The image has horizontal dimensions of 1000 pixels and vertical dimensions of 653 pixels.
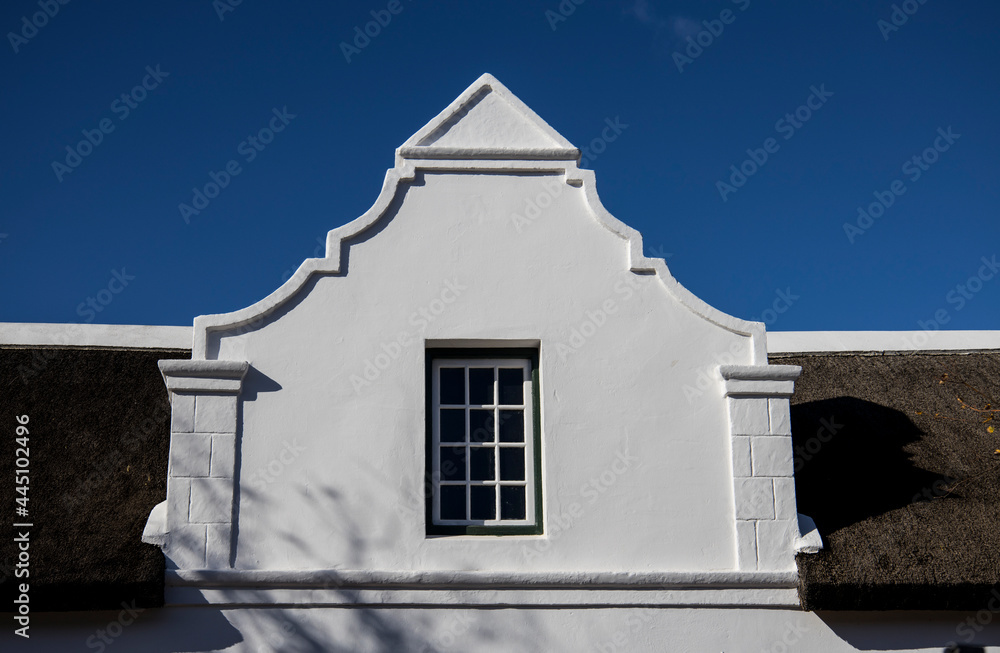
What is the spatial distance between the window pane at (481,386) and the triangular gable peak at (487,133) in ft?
6.22

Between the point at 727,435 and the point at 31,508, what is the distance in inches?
217

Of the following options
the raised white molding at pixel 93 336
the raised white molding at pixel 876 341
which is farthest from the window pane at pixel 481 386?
the raised white molding at pixel 876 341

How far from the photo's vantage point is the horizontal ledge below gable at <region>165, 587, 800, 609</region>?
7.39 metres

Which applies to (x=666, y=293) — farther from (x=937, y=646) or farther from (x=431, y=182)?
(x=937, y=646)

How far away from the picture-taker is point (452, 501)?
793 cm

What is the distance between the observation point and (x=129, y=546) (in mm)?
7383

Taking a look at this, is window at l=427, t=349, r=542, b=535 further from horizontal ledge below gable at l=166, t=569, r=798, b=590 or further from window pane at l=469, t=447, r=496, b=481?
horizontal ledge below gable at l=166, t=569, r=798, b=590

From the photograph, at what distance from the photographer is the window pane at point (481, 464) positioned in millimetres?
7996

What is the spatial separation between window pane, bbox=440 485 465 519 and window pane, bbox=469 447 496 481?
15cm

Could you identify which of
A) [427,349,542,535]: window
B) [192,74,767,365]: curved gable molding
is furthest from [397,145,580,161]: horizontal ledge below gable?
[427,349,542,535]: window

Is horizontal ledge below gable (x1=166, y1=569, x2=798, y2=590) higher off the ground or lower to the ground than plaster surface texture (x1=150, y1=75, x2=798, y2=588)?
lower

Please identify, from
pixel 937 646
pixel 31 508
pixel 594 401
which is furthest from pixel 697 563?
pixel 31 508

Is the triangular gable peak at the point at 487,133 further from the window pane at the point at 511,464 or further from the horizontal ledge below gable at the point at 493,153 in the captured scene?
the window pane at the point at 511,464

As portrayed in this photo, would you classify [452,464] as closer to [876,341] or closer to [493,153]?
[493,153]
